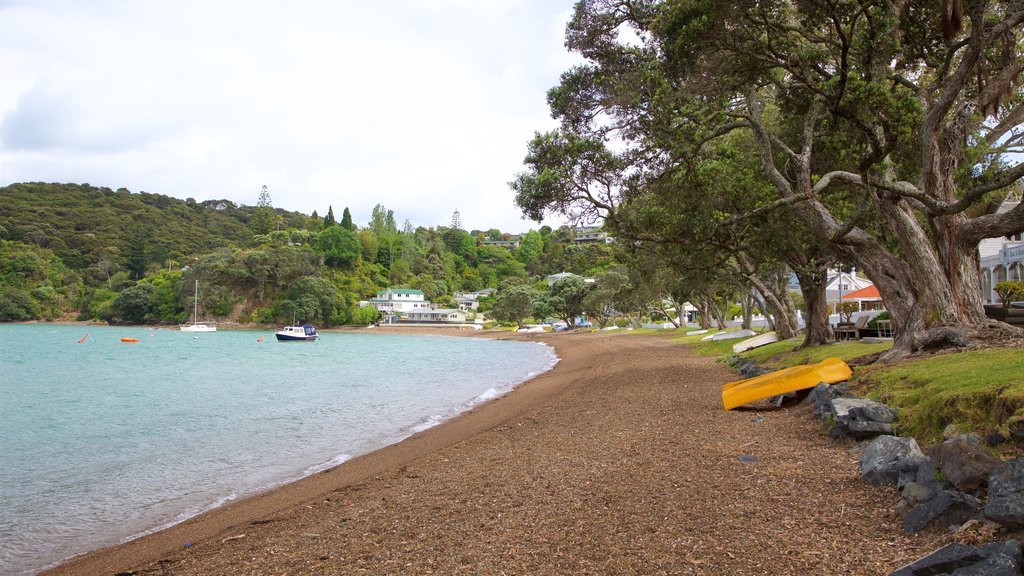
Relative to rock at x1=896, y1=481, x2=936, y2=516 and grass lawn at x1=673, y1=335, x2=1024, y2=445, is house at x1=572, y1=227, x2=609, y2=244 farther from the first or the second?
rock at x1=896, y1=481, x2=936, y2=516

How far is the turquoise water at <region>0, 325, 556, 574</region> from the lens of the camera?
8453 millimetres

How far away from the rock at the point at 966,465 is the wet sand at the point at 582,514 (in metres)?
0.47

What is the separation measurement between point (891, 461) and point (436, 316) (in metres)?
120

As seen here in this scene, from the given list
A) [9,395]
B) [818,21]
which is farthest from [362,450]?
[9,395]

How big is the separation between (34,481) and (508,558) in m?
10.1

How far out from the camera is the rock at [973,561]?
121 inches

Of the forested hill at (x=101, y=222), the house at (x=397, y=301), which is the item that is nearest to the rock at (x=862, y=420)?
the house at (x=397, y=301)

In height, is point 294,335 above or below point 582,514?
above

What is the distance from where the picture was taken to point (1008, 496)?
3.58m

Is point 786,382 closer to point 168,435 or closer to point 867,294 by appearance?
point 168,435

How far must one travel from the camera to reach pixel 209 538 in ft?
22.8

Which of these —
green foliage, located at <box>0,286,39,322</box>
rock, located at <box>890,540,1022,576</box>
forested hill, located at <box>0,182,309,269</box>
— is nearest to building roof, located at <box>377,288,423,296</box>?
forested hill, located at <box>0,182,309,269</box>

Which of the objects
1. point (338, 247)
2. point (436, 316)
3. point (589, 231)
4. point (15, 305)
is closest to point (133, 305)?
point (15, 305)

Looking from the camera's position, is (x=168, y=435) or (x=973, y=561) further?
(x=168, y=435)
